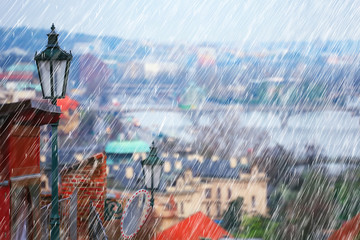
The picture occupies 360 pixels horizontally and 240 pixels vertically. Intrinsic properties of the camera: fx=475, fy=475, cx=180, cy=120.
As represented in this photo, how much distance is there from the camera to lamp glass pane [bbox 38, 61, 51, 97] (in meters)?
3.82

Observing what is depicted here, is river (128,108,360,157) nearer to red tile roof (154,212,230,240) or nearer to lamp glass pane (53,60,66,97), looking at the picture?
red tile roof (154,212,230,240)

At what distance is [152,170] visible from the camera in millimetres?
6688

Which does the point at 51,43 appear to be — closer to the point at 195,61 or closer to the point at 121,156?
the point at 121,156

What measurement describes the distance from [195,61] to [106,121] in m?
45.5

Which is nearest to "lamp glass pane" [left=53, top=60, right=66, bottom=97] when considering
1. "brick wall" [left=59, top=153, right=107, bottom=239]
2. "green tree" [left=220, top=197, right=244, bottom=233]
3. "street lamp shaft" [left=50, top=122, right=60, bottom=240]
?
"street lamp shaft" [left=50, top=122, right=60, bottom=240]

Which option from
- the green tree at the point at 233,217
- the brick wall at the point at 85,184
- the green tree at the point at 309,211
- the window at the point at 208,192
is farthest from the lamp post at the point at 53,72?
the window at the point at 208,192

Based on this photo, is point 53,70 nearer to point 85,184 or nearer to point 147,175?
point 85,184

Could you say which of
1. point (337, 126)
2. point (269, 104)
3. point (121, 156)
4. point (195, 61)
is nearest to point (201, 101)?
point (195, 61)

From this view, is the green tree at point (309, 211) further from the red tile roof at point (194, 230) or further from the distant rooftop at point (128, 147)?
the distant rooftop at point (128, 147)

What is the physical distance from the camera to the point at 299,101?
92.1 metres

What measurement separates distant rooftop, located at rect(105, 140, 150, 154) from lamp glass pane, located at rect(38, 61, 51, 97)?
54012 millimetres

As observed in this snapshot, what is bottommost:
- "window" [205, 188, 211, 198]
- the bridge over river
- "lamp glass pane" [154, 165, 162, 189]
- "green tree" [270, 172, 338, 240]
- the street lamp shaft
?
the street lamp shaft

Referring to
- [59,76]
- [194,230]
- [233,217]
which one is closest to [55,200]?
[59,76]

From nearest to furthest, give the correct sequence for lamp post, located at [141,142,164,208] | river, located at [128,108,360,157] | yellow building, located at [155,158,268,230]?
lamp post, located at [141,142,164,208]
yellow building, located at [155,158,268,230]
river, located at [128,108,360,157]
